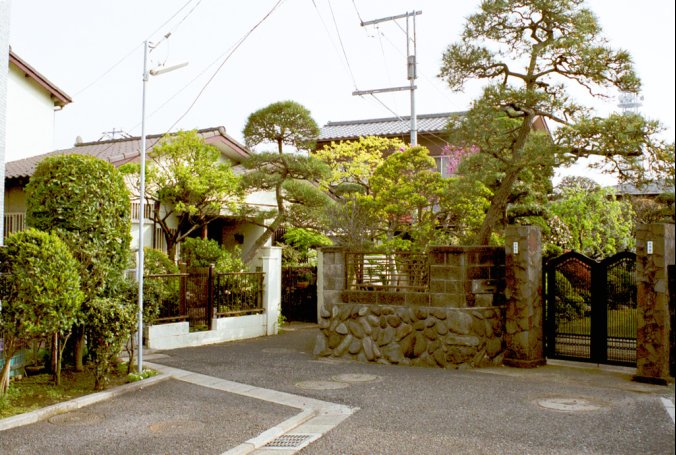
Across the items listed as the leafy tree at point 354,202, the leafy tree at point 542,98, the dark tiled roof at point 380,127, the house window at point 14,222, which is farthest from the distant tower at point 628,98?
the house window at point 14,222

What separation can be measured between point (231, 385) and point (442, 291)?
3.92 meters

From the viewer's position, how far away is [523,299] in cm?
1004

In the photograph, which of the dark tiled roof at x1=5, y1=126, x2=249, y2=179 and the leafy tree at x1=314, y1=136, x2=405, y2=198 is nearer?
the dark tiled roof at x1=5, y1=126, x2=249, y2=179

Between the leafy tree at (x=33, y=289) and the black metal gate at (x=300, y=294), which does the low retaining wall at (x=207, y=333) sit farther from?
the leafy tree at (x=33, y=289)

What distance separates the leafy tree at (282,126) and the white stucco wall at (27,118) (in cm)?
804

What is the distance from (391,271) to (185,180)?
634cm

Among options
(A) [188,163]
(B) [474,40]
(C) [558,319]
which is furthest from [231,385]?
(A) [188,163]

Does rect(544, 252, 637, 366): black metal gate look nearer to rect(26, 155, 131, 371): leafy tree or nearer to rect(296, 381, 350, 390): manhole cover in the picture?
rect(296, 381, 350, 390): manhole cover

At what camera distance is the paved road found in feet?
18.7

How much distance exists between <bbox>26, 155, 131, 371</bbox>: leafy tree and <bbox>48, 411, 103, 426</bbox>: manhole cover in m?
1.35

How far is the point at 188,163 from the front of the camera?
1541cm

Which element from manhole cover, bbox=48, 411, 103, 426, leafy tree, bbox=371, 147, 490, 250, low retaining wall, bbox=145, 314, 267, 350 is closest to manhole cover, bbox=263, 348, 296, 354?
low retaining wall, bbox=145, 314, 267, 350

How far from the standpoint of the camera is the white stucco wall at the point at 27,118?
18.6 meters

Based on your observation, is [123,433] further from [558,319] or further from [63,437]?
[558,319]
